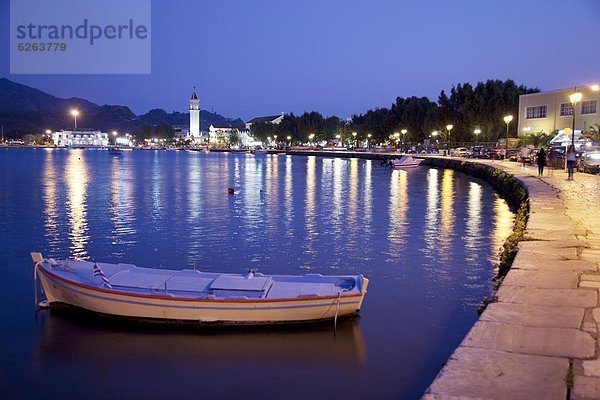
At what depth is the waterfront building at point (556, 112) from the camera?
61.2 m

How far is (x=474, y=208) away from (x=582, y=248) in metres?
20.9

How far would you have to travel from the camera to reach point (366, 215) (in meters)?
32.6

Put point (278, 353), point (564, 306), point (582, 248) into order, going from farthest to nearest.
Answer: point (582, 248) → point (278, 353) → point (564, 306)

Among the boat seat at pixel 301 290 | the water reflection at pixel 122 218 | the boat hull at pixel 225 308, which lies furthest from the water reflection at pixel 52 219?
the boat seat at pixel 301 290

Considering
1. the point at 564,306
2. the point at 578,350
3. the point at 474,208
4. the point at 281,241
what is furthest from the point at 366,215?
the point at 578,350

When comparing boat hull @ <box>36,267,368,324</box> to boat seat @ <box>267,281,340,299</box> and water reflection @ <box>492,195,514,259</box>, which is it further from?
water reflection @ <box>492,195,514,259</box>

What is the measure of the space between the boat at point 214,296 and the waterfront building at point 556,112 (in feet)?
169

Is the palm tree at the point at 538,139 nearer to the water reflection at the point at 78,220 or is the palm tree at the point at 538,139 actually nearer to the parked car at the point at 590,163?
the parked car at the point at 590,163

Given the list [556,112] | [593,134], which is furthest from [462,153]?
[593,134]

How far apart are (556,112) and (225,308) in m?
63.0

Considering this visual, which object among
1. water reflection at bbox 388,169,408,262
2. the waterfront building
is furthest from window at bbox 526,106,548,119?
water reflection at bbox 388,169,408,262

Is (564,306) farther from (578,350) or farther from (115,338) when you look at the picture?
(115,338)

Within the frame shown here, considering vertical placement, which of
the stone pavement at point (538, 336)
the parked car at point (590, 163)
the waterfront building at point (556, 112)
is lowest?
the stone pavement at point (538, 336)

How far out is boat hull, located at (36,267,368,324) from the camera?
496 inches
